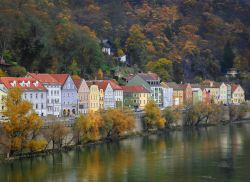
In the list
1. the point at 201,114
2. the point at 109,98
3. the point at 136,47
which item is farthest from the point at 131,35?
the point at 109,98

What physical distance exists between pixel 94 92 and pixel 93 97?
0.52 meters

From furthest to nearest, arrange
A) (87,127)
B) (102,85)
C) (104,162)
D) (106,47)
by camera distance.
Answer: (106,47) → (102,85) → (87,127) → (104,162)

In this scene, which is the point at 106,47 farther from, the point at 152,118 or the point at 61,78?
the point at 61,78

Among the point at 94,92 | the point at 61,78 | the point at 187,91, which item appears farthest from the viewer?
the point at 187,91

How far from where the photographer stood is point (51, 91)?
58.5 meters

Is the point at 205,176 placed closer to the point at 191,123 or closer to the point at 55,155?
the point at 55,155

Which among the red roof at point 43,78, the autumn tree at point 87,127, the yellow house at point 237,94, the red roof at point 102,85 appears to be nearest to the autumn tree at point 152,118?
the red roof at point 102,85

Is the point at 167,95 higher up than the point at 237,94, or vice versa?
the point at 237,94

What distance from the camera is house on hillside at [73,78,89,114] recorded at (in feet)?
208

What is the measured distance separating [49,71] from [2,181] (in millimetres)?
31616

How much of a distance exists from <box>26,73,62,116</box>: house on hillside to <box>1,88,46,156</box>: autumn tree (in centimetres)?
1414

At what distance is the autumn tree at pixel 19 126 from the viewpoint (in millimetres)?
41906

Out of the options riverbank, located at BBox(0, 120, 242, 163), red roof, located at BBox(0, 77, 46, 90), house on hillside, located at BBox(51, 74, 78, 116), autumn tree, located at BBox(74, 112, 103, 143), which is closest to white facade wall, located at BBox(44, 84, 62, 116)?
house on hillside, located at BBox(51, 74, 78, 116)

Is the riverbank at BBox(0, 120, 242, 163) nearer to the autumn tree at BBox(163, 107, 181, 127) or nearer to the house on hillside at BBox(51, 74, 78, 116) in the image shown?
the autumn tree at BBox(163, 107, 181, 127)
